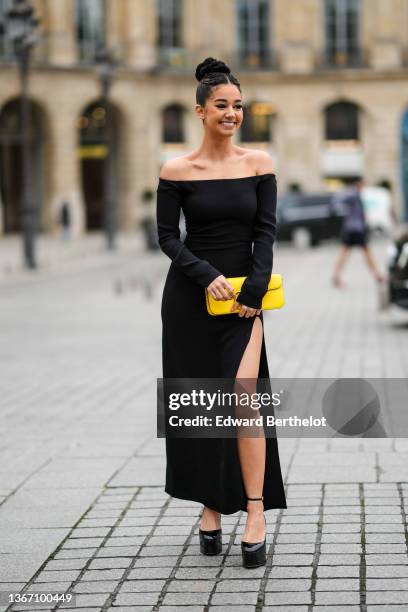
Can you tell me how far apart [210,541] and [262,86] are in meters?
51.8

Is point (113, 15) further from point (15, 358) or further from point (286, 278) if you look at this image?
point (15, 358)

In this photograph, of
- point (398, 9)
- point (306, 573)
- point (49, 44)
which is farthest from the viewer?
point (398, 9)

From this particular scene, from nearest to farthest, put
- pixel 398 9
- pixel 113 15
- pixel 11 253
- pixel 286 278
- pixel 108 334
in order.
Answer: pixel 108 334, pixel 286 278, pixel 11 253, pixel 113 15, pixel 398 9

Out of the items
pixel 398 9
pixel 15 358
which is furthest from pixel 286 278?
pixel 398 9

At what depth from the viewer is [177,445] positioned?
527 centimetres

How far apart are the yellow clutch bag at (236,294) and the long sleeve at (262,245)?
0.13 ft

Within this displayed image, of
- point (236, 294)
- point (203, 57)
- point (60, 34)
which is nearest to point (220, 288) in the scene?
point (236, 294)

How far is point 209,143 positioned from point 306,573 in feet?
5.96

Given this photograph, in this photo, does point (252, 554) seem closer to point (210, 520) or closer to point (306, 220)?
point (210, 520)

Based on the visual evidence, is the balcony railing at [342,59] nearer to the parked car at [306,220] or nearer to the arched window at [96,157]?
the arched window at [96,157]

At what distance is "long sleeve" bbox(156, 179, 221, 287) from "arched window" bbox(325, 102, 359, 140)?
52.1 meters

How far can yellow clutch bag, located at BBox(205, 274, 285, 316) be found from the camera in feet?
16.7

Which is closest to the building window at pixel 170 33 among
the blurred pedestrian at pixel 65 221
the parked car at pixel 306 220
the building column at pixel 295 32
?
the building column at pixel 295 32

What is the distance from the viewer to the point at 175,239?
5.24 meters
